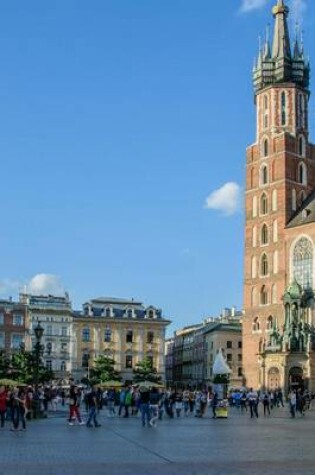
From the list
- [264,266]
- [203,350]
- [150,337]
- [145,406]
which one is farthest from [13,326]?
[145,406]

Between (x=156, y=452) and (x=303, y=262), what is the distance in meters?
63.8

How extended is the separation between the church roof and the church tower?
574 millimetres

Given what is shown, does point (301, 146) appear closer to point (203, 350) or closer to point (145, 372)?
point (145, 372)

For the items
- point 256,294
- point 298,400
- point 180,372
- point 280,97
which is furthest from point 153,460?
point 180,372

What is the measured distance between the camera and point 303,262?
3246 inches

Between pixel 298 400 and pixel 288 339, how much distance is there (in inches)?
1008

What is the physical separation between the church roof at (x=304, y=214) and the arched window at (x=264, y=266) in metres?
4.70

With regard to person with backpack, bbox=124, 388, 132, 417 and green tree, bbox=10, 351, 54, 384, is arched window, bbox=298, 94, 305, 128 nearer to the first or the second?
green tree, bbox=10, 351, 54, 384

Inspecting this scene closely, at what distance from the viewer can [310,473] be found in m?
15.8

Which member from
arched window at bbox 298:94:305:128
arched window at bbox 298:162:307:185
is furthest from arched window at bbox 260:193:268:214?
arched window at bbox 298:94:305:128

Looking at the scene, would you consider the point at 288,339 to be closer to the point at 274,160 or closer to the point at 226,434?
the point at 274,160

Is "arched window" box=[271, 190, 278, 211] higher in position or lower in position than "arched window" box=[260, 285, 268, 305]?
higher

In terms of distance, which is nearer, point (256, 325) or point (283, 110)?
point (256, 325)

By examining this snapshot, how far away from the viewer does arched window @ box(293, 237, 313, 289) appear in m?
81.4
